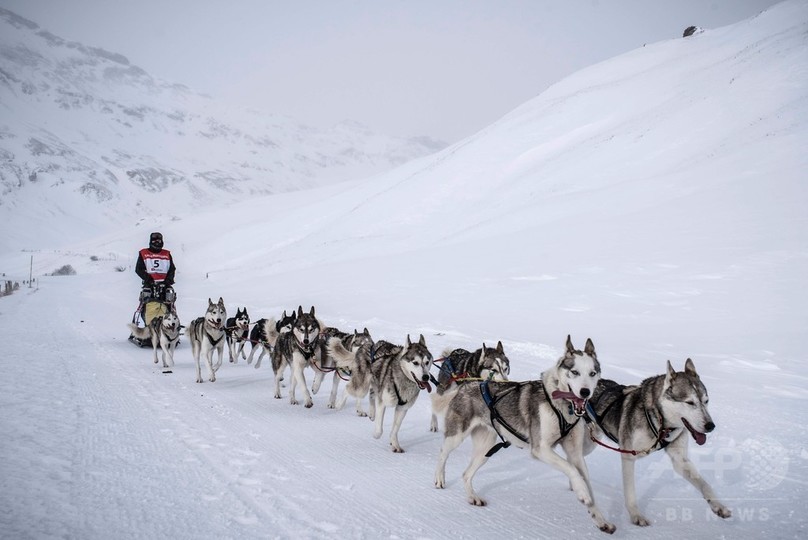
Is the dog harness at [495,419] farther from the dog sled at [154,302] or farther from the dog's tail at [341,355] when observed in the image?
the dog sled at [154,302]

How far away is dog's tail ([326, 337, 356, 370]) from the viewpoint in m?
7.04

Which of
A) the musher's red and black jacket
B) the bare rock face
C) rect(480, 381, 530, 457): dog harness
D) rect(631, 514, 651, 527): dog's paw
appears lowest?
rect(631, 514, 651, 527): dog's paw

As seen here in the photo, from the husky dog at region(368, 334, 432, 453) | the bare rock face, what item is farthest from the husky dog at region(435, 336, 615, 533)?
the bare rock face

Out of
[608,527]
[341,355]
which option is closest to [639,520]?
[608,527]

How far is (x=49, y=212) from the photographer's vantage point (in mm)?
131625

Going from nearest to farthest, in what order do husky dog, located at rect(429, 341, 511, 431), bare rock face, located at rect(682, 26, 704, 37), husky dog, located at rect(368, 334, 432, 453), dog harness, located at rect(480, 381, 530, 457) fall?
dog harness, located at rect(480, 381, 530, 457), husky dog, located at rect(368, 334, 432, 453), husky dog, located at rect(429, 341, 511, 431), bare rock face, located at rect(682, 26, 704, 37)

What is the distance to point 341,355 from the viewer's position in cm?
714

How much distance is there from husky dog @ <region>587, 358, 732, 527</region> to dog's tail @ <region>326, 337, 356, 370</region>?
3.93 m

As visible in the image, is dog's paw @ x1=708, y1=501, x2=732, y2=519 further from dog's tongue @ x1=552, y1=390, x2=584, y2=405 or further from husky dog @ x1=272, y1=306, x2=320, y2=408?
husky dog @ x1=272, y1=306, x2=320, y2=408

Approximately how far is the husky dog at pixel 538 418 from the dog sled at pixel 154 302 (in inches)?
344

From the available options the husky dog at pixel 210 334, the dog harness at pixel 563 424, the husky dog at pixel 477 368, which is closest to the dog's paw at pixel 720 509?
the dog harness at pixel 563 424

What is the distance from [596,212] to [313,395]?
18586mm

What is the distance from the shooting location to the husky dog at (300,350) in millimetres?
7430

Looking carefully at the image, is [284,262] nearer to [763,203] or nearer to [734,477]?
[763,203]
